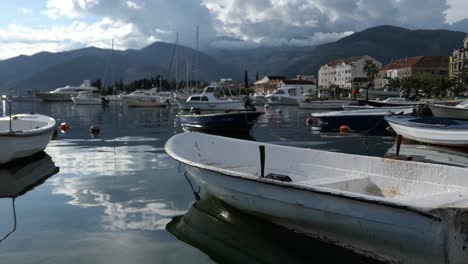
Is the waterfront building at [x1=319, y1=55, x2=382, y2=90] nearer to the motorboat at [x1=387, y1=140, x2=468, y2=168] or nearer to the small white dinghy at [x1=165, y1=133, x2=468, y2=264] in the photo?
the motorboat at [x1=387, y1=140, x2=468, y2=168]

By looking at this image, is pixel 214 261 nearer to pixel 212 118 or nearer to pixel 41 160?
pixel 41 160

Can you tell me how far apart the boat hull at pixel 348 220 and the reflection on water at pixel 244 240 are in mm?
193

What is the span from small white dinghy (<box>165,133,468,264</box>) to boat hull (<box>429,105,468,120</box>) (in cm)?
1581

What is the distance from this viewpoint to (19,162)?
13734 millimetres

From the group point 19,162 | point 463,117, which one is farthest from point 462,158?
point 19,162

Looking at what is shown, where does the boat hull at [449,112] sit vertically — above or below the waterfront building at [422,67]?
below

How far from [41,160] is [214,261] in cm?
986

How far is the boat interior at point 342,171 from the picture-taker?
6450mm

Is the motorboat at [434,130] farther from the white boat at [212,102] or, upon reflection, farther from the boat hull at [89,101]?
the boat hull at [89,101]

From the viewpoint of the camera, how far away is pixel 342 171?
27.6 ft

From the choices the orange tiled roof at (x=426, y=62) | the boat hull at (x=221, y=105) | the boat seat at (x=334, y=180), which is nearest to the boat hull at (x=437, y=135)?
the boat seat at (x=334, y=180)

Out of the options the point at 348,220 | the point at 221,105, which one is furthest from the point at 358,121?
the point at 348,220

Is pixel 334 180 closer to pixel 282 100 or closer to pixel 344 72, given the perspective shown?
pixel 282 100

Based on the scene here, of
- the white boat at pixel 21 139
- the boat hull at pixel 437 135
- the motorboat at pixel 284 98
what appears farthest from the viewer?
the motorboat at pixel 284 98
